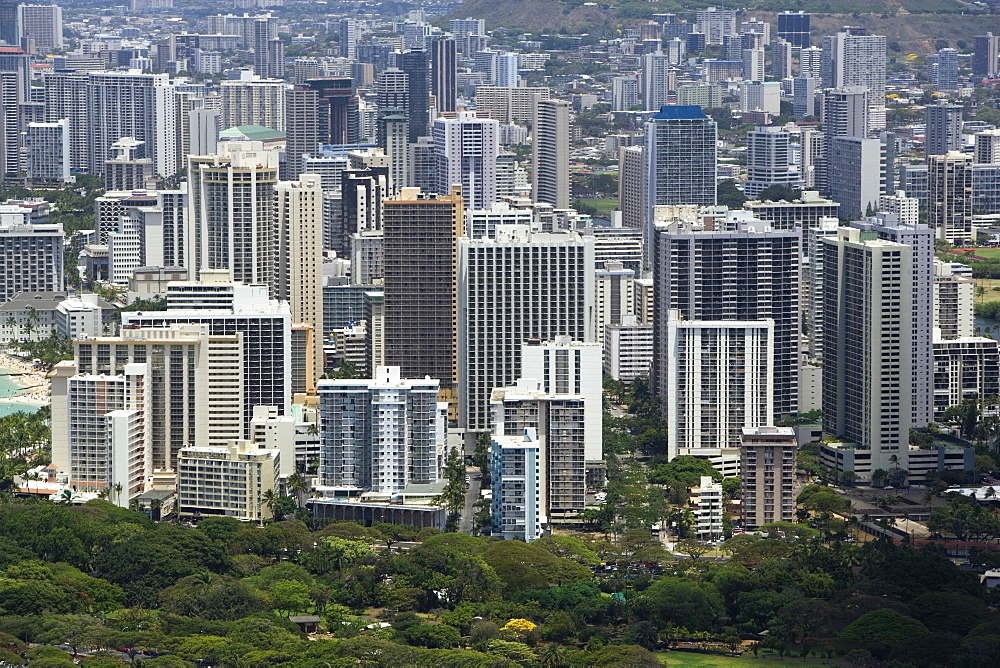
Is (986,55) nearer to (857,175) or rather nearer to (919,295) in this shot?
(857,175)

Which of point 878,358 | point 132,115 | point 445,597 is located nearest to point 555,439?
point 445,597

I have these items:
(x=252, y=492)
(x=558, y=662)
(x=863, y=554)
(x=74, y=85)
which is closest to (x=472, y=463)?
(x=252, y=492)

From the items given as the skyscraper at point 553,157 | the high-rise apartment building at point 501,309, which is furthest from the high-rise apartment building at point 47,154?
the high-rise apartment building at point 501,309

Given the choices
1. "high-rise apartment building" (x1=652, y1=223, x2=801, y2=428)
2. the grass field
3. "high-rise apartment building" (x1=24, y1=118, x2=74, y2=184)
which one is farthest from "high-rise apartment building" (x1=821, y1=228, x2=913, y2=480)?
"high-rise apartment building" (x1=24, y1=118, x2=74, y2=184)

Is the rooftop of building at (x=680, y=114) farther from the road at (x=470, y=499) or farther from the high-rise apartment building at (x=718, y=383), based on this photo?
the road at (x=470, y=499)

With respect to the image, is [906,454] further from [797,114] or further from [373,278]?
[797,114]

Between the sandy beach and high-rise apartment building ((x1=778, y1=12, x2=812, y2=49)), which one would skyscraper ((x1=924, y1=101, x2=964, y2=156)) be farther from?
the sandy beach
